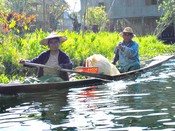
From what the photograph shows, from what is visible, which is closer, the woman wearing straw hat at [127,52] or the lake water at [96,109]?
the lake water at [96,109]

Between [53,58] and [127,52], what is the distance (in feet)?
7.39

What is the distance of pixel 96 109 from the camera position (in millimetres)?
5699

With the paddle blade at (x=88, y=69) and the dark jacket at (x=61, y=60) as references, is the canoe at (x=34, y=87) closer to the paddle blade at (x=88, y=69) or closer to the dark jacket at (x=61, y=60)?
the dark jacket at (x=61, y=60)

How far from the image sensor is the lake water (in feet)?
15.6

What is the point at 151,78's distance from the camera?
9.25m

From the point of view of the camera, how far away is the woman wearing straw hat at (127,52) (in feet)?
30.2

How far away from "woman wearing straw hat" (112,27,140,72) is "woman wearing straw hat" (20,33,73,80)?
1.84 meters

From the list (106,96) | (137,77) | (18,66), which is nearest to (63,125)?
(106,96)

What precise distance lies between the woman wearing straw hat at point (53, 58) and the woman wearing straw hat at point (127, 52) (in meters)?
1.84

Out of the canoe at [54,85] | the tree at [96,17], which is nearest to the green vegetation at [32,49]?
the canoe at [54,85]

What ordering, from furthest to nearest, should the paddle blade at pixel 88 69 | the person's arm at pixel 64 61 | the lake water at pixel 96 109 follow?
the paddle blade at pixel 88 69 < the person's arm at pixel 64 61 < the lake water at pixel 96 109

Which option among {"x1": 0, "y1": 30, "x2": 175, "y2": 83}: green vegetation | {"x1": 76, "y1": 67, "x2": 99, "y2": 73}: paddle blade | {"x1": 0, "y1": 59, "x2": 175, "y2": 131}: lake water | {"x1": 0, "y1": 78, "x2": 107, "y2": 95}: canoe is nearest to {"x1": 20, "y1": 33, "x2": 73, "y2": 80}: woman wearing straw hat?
{"x1": 0, "y1": 78, "x2": 107, "y2": 95}: canoe

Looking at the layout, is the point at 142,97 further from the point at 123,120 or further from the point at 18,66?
the point at 18,66

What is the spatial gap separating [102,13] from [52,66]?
2168 centimetres
